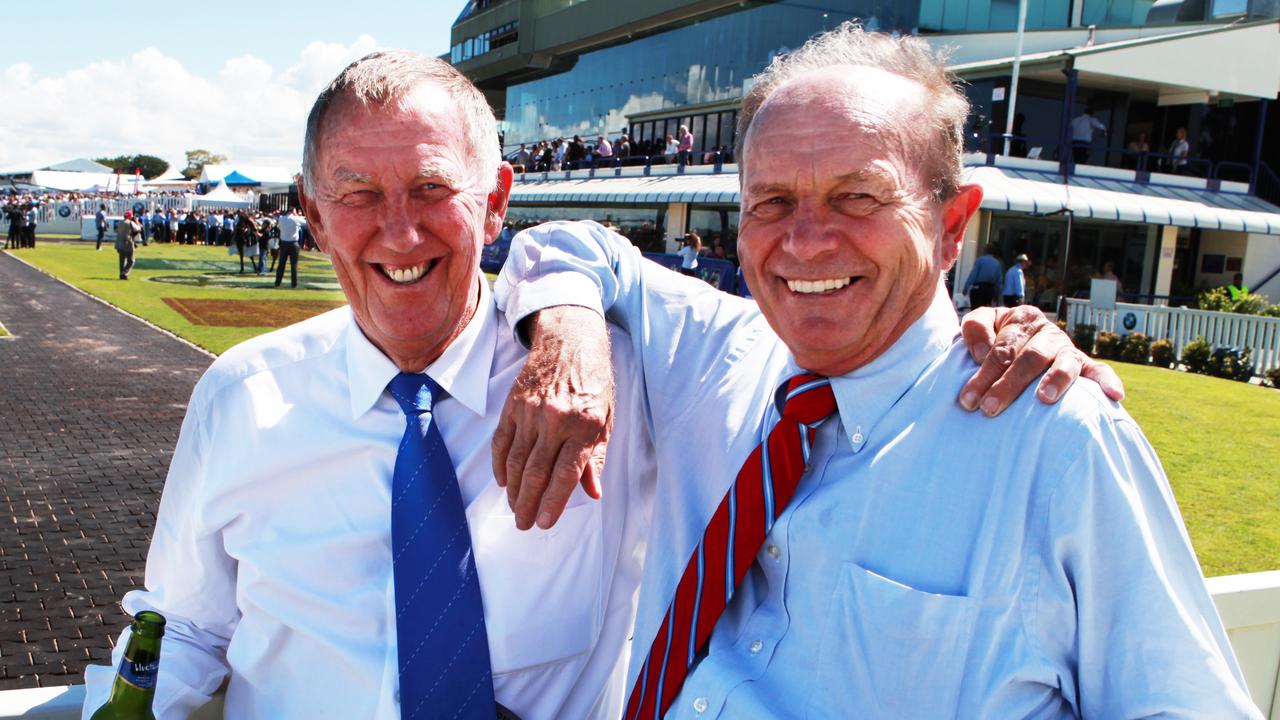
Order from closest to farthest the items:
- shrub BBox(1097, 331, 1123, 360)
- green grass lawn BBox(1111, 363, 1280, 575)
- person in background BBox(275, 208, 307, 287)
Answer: green grass lawn BBox(1111, 363, 1280, 575) < shrub BBox(1097, 331, 1123, 360) < person in background BBox(275, 208, 307, 287)

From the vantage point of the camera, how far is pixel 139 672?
187cm

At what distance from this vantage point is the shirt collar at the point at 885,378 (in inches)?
71.6

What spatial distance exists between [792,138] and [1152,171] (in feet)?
102

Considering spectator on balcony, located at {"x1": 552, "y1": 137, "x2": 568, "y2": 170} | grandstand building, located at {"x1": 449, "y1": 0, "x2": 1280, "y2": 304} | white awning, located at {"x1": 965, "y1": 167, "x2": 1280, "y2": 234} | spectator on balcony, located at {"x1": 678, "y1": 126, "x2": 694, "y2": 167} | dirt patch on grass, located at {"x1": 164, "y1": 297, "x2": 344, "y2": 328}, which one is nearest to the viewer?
dirt patch on grass, located at {"x1": 164, "y1": 297, "x2": 344, "y2": 328}

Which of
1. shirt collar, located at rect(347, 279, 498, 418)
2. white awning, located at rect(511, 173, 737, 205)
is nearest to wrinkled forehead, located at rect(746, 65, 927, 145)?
shirt collar, located at rect(347, 279, 498, 418)

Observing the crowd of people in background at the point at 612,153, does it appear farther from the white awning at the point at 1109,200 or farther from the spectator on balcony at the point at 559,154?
the white awning at the point at 1109,200

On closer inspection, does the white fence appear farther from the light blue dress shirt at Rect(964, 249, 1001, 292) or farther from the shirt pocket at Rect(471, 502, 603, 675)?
the shirt pocket at Rect(471, 502, 603, 675)

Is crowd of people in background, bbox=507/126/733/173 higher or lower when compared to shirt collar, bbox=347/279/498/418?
higher

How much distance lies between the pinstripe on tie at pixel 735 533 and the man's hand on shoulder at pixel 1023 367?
0.91ft

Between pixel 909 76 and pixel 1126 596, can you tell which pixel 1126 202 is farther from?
pixel 1126 596

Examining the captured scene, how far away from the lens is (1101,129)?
27.5 meters

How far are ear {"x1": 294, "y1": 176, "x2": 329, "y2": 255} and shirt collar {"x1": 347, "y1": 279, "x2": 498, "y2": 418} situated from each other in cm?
22

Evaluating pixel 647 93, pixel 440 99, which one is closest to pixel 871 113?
pixel 440 99

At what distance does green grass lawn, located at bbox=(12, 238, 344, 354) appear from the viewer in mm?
16406
